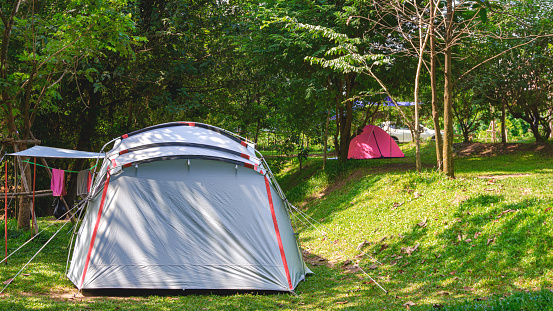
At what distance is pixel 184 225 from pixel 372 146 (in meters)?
11.7

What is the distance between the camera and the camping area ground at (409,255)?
5590 mm

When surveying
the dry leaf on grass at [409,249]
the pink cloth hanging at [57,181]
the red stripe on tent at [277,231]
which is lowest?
the dry leaf on grass at [409,249]

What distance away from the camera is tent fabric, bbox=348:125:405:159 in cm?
1700

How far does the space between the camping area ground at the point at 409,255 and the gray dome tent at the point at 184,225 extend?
1.00 feet

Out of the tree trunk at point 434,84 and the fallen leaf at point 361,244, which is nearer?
the fallen leaf at point 361,244

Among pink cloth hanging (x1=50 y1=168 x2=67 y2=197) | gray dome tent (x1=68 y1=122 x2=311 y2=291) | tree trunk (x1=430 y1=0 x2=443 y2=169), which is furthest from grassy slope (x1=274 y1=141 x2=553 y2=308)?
pink cloth hanging (x1=50 y1=168 x2=67 y2=197)

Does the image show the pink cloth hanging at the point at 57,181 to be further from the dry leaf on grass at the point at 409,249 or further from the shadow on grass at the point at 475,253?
the dry leaf on grass at the point at 409,249

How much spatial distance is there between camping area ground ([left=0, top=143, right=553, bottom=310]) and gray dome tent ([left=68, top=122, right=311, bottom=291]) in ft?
1.00

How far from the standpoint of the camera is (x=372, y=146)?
17.0 metres

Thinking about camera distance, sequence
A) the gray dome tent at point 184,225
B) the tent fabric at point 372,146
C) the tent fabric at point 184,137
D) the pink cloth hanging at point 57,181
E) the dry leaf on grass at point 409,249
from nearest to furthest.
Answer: the gray dome tent at point 184,225
the tent fabric at point 184,137
the dry leaf on grass at point 409,249
the pink cloth hanging at point 57,181
the tent fabric at point 372,146

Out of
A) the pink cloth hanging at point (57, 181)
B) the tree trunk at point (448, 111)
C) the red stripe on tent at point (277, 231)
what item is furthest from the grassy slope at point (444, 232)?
the pink cloth hanging at point (57, 181)

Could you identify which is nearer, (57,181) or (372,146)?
(57,181)

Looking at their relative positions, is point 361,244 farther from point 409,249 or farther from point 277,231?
point 277,231

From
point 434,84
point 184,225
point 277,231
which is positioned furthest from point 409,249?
point 434,84
